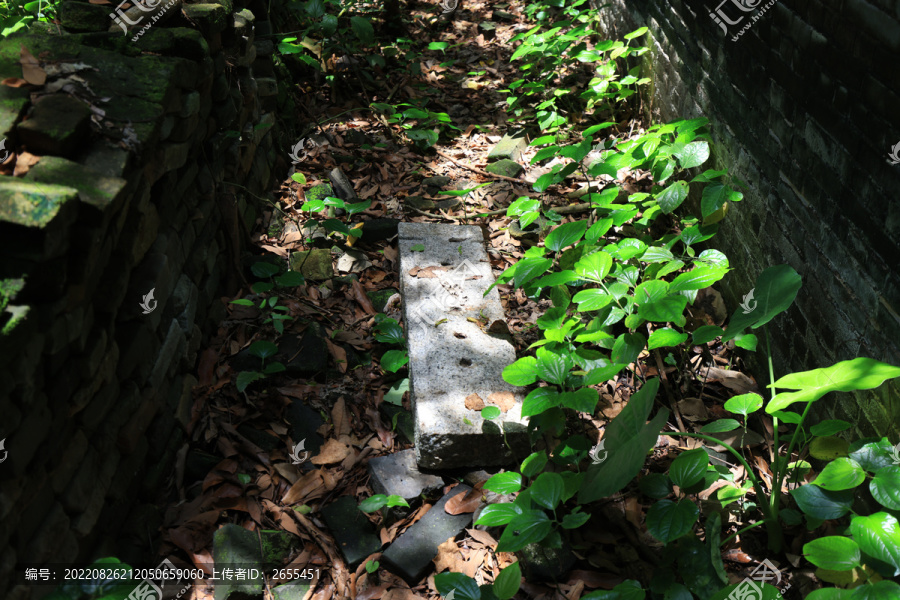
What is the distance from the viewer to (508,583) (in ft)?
6.18

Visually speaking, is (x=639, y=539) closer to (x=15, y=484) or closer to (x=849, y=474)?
(x=849, y=474)

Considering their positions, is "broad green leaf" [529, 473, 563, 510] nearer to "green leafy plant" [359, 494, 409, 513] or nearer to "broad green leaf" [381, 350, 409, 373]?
"green leafy plant" [359, 494, 409, 513]

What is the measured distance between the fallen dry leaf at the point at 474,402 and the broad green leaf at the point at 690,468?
797 mm

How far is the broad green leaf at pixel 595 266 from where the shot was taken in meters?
2.54

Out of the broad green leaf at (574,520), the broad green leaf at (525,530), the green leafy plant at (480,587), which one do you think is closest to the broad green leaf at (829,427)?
the broad green leaf at (574,520)

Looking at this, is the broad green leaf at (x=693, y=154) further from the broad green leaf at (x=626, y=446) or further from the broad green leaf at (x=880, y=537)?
the broad green leaf at (x=880, y=537)

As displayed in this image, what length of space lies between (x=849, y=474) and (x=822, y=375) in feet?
0.90

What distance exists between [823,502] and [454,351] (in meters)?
1.46

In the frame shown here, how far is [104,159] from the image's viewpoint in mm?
2029

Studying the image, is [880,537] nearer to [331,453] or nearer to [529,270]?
[529,270]

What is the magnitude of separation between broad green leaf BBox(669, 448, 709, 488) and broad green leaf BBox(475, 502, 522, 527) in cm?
49

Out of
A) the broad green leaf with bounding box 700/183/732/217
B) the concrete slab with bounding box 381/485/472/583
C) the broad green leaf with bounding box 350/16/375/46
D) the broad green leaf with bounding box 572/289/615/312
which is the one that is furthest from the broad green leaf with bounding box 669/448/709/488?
the broad green leaf with bounding box 350/16/375/46

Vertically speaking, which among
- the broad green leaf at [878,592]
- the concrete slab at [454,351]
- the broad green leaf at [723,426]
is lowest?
the concrete slab at [454,351]

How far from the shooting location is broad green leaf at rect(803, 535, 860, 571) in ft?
5.55
